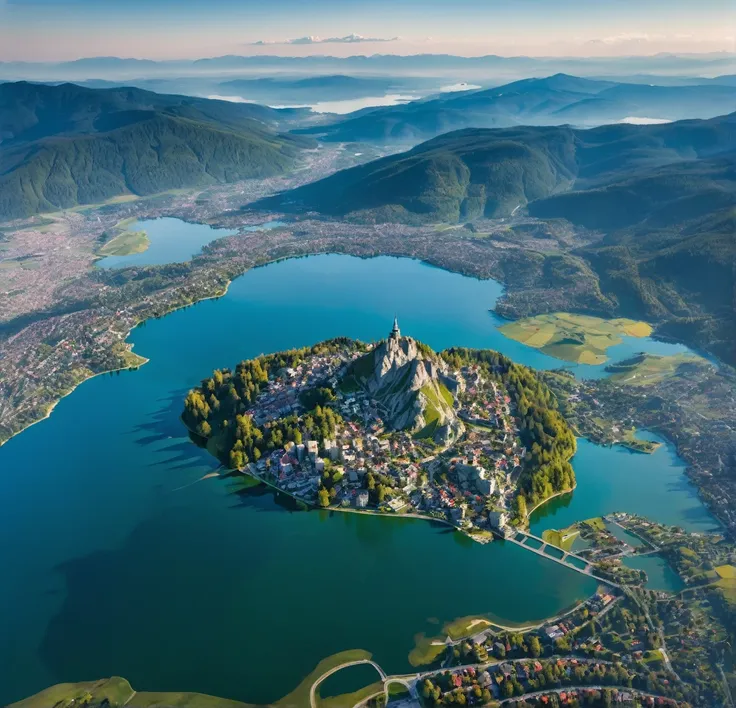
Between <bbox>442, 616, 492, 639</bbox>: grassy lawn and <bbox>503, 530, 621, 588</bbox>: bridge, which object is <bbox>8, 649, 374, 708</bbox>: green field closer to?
<bbox>442, 616, 492, 639</bbox>: grassy lawn

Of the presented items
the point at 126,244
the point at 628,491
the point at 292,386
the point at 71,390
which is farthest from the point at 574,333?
the point at 126,244

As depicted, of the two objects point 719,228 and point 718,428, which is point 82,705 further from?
point 719,228

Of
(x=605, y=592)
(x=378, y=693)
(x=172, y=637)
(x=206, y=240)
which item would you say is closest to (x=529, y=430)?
(x=605, y=592)

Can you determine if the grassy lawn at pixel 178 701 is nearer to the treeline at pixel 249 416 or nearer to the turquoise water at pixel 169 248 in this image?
the treeline at pixel 249 416

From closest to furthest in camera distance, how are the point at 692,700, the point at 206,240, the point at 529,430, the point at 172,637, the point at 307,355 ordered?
1. the point at 692,700
2. the point at 172,637
3. the point at 529,430
4. the point at 307,355
5. the point at 206,240

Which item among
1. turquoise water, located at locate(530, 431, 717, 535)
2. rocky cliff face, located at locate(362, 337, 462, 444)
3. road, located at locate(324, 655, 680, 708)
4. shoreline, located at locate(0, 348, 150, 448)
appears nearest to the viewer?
road, located at locate(324, 655, 680, 708)

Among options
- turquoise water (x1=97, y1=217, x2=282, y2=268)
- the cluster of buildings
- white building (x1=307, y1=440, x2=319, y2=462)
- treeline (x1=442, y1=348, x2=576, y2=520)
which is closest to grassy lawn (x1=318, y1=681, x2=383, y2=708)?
treeline (x1=442, y1=348, x2=576, y2=520)
